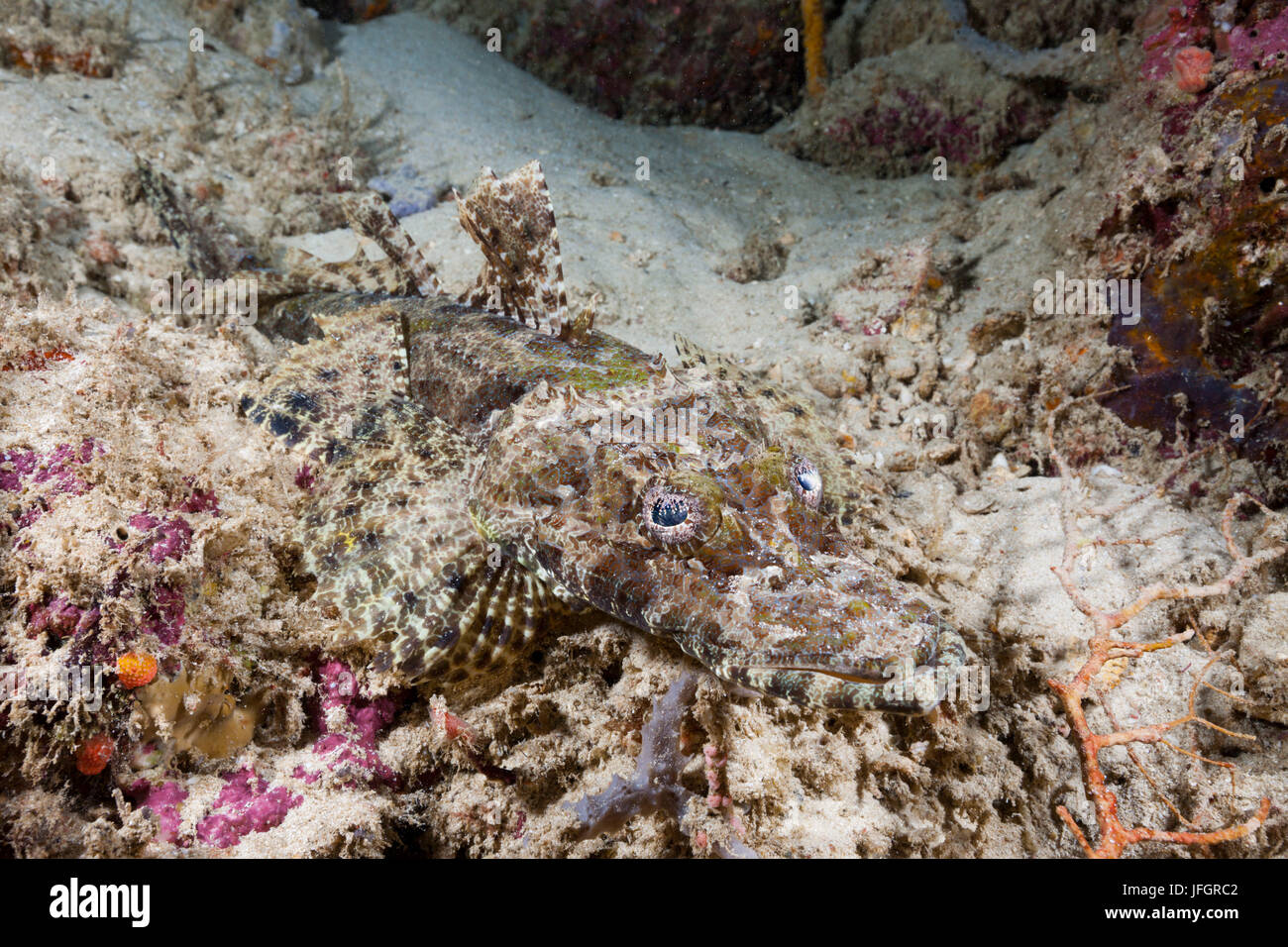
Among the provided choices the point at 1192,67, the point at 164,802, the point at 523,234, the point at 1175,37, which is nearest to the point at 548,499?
the point at 164,802

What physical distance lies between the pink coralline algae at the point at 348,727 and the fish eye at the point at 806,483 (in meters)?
2.07

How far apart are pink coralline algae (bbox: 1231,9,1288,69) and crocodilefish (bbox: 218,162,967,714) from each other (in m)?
3.70

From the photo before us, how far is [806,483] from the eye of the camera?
110 inches

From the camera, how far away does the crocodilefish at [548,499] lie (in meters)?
2.27

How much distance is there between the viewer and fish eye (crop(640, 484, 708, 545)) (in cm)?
250

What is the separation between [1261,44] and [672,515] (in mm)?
5250

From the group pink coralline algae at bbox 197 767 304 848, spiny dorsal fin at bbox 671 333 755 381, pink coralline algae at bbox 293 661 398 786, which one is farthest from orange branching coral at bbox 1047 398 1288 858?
pink coralline algae at bbox 197 767 304 848

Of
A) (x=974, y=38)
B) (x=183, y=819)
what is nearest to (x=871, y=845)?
(x=183, y=819)

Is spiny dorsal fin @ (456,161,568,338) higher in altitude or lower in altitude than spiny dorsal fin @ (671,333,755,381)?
higher

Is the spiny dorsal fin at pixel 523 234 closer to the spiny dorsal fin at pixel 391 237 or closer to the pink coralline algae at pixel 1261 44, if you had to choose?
the spiny dorsal fin at pixel 391 237

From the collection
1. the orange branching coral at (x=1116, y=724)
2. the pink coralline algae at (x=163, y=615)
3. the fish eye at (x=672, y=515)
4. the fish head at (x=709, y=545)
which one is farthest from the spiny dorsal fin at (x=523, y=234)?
the orange branching coral at (x=1116, y=724)

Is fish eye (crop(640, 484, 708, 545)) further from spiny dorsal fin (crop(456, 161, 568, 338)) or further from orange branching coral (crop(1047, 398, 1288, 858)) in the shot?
spiny dorsal fin (crop(456, 161, 568, 338))

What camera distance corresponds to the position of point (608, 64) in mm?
10953

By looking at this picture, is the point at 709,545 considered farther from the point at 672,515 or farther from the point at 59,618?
the point at 59,618
